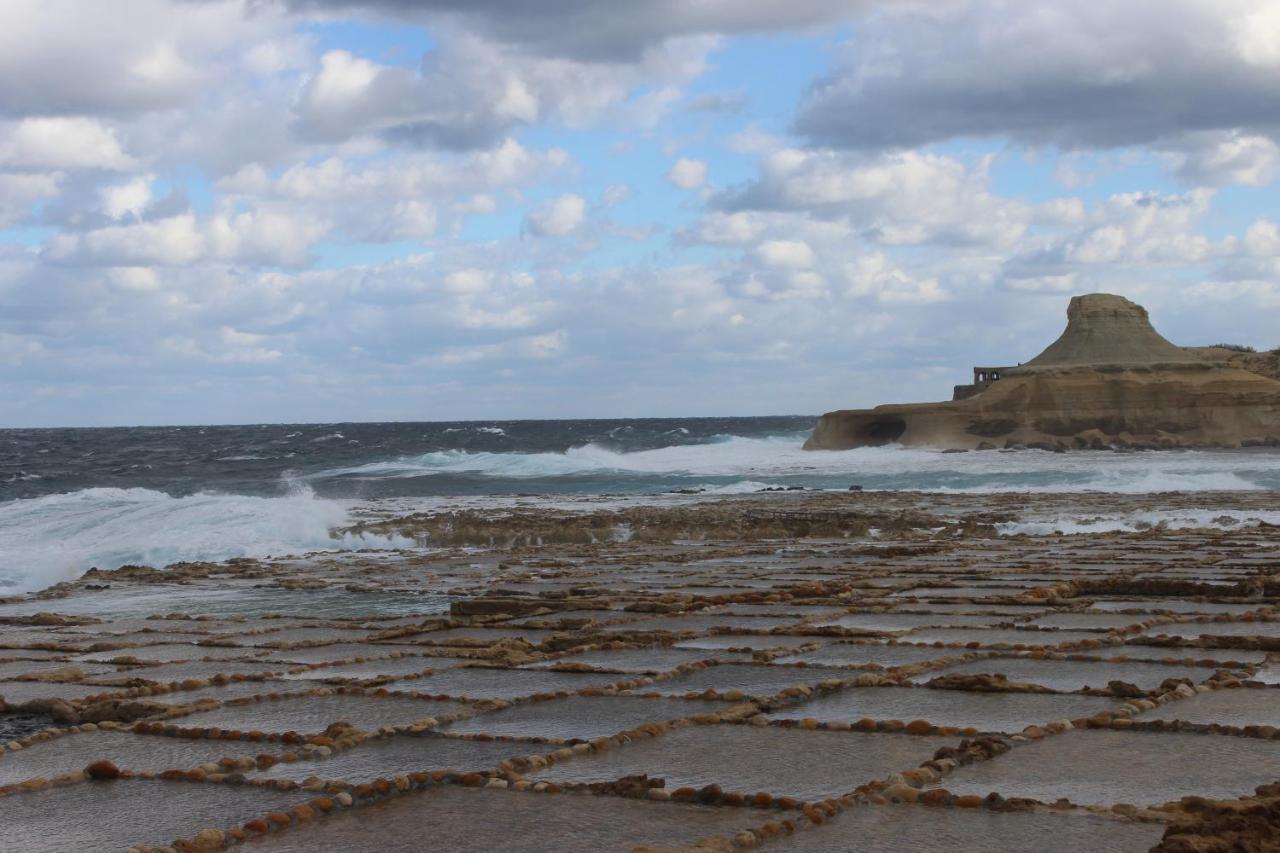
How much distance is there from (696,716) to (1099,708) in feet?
5.26

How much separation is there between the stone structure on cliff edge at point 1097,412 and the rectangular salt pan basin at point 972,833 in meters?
52.1

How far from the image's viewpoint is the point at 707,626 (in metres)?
8.53

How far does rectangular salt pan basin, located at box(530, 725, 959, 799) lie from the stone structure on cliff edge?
5106 cm

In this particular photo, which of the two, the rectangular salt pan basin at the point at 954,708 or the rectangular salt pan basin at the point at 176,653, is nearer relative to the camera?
the rectangular salt pan basin at the point at 954,708

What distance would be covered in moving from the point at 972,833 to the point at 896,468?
137 ft

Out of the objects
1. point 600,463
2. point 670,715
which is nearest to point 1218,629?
point 670,715

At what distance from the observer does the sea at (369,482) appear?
20891mm

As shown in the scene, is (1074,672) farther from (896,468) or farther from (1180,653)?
(896,468)

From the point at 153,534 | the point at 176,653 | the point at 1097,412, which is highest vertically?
the point at 1097,412

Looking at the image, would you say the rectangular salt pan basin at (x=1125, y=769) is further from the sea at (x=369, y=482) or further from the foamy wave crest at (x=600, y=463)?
the foamy wave crest at (x=600, y=463)

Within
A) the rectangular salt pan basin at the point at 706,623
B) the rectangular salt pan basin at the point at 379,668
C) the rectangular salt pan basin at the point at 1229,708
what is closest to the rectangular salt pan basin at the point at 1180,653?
the rectangular salt pan basin at the point at 1229,708

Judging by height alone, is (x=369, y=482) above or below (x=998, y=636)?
below

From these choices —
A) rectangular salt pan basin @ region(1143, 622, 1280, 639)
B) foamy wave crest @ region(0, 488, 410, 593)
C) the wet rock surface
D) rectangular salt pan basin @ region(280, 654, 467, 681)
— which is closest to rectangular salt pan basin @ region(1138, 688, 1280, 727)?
the wet rock surface

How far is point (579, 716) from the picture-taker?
17.7 feet
